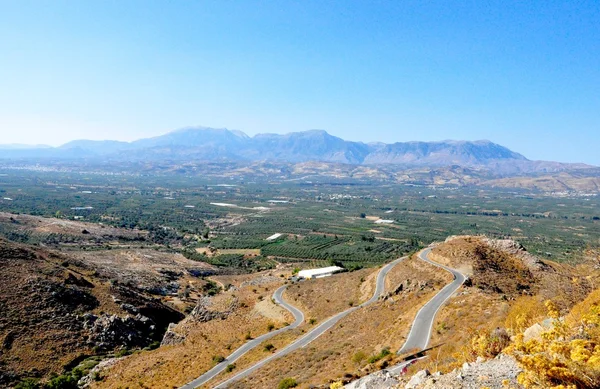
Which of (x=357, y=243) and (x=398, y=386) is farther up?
(x=398, y=386)

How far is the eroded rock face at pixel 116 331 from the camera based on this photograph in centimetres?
3844

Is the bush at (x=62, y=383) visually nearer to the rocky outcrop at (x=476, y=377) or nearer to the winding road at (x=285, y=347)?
the winding road at (x=285, y=347)

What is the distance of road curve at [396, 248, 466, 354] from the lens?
2425 centimetres

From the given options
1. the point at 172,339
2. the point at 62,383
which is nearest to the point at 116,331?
Answer: the point at 172,339

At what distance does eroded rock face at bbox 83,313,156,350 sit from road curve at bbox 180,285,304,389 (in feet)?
42.1

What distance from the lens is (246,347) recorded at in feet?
110

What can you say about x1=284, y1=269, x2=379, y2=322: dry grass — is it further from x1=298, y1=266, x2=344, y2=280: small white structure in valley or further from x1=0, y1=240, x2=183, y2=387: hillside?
x1=0, y1=240, x2=183, y2=387: hillside

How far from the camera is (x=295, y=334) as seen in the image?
34125 mm

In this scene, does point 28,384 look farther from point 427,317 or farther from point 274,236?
point 274,236

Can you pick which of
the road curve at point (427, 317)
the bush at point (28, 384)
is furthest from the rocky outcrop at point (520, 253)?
the bush at point (28, 384)

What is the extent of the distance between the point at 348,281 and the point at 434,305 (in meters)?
18.2

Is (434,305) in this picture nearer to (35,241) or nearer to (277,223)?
(35,241)

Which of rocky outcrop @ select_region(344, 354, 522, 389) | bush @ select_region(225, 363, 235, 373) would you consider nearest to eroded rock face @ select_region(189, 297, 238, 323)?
bush @ select_region(225, 363, 235, 373)

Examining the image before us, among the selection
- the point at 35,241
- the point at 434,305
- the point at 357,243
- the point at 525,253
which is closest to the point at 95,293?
the point at 434,305
